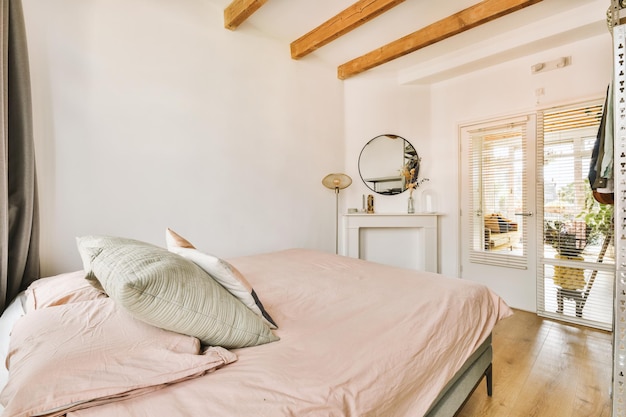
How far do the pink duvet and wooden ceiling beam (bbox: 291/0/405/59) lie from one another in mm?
2094

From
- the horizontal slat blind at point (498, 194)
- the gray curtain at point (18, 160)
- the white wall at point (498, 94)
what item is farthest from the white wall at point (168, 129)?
the horizontal slat blind at point (498, 194)

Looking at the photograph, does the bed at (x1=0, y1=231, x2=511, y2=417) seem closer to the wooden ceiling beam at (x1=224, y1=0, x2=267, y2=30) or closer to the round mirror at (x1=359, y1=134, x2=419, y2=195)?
the wooden ceiling beam at (x1=224, y1=0, x2=267, y2=30)

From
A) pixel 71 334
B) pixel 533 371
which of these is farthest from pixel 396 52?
pixel 71 334

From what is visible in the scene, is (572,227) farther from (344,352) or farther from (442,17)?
(344,352)

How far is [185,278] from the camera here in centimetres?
86

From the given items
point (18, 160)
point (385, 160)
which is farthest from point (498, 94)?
point (18, 160)

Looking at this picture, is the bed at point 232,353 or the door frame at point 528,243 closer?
the bed at point 232,353

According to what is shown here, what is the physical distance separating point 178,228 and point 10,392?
5.85 feet

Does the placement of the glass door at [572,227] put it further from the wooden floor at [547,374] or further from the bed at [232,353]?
the bed at [232,353]

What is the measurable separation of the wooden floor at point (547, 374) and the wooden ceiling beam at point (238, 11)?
313 cm

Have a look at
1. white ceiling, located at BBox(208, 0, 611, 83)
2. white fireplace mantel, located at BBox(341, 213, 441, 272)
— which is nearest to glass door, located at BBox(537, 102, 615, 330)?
white ceiling, located at BBox(208, 0, 611, 83)

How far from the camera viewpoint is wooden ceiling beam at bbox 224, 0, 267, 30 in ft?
7.47

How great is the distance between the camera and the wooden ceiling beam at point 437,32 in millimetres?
2291

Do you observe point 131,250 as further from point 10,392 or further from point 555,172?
point 555,172
